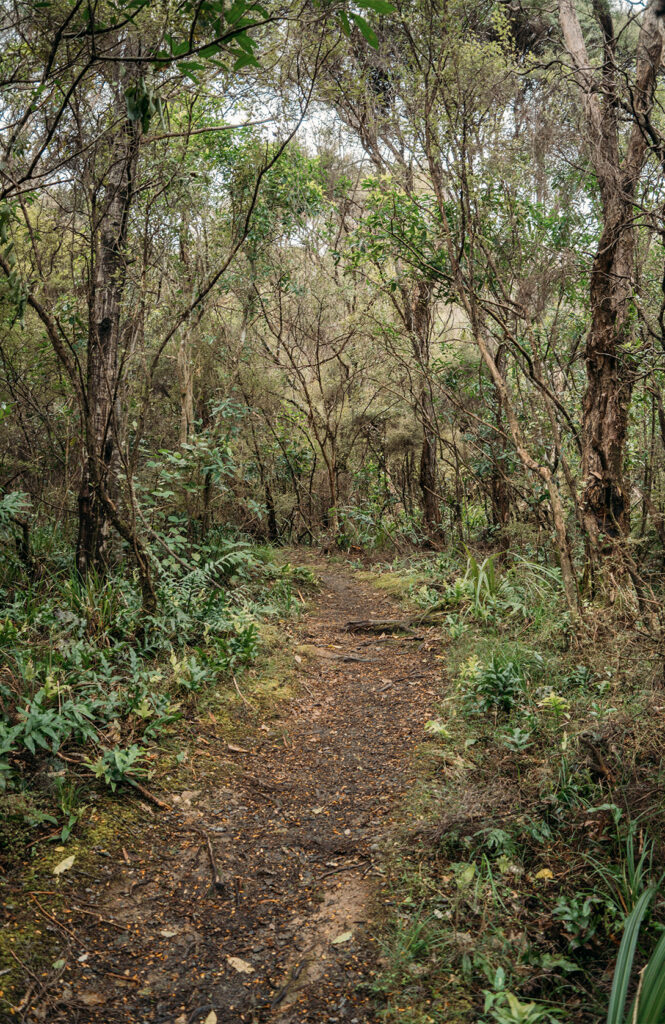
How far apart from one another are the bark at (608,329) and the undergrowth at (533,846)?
4.62ft

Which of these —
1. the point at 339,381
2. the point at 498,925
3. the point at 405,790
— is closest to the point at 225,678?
the point at 405,790

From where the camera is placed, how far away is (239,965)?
2.78 meters

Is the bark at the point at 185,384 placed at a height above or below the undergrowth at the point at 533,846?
above

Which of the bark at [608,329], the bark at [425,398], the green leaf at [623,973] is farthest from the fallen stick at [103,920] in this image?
the bark at [425,398]

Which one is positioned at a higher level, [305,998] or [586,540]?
[586,540]

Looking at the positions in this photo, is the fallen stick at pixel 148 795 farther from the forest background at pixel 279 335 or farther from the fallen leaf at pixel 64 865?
the fallen leaf at pixel 64 865

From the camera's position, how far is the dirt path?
2.59 m

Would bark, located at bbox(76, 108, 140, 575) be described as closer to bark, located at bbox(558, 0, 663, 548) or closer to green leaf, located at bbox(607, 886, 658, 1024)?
bark, located at bbox(558, 0, 663, 548)

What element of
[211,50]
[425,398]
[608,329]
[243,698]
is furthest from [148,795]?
[425,398]

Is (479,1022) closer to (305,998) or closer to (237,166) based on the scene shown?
(305,998)

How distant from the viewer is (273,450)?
10.9 metres

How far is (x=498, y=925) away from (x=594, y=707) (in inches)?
53.8

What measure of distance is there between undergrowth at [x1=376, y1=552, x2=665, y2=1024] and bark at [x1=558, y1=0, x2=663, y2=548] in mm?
1407

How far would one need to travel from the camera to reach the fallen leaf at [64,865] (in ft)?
10.0
